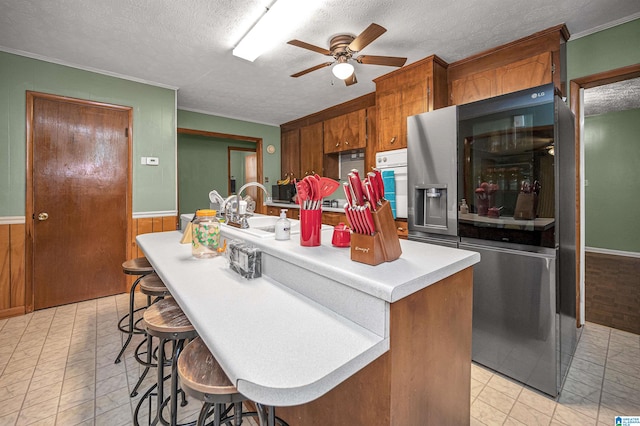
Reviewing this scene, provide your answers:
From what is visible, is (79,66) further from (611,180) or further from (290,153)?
(611,180)

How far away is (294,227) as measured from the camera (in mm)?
1999

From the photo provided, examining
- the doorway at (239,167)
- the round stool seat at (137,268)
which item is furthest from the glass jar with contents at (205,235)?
the doorway at (239,167)

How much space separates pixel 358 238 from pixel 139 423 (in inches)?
61.4

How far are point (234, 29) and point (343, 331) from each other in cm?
245

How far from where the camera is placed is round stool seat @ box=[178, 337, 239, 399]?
86cm

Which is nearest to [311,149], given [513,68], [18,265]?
[513,68]

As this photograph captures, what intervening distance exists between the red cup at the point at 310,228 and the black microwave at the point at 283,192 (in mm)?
3673

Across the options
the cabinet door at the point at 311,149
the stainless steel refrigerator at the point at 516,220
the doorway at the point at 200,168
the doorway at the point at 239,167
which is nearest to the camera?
the stainless steel refrigerator at the point at 516,220

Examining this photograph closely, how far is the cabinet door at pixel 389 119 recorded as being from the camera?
3100 mm

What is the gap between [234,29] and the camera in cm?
232

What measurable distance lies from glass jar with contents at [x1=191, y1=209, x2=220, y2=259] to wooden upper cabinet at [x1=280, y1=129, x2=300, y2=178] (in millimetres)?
3510

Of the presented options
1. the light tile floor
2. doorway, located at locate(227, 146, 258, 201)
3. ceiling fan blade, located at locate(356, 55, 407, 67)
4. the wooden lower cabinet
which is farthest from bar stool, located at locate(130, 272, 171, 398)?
doorway, located at locate(227, 146, 258, 201)

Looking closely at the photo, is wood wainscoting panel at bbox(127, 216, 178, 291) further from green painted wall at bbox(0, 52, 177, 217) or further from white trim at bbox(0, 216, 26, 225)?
white trim at bbox(0, 216, 26, 225)

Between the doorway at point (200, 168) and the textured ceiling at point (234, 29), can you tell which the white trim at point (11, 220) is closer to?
the textured ceiling at point (234, 29)
